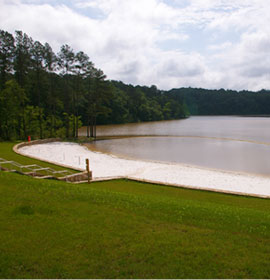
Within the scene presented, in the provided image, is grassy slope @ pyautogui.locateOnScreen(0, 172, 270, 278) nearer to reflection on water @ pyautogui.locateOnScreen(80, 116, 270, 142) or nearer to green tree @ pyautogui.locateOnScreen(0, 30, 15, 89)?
green tree @ pyautogui.locateOnScreen(0, 30, 15, 89)

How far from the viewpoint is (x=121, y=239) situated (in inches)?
245

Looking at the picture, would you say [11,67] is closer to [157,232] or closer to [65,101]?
[65,101]

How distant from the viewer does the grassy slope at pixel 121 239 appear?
16.7 feet

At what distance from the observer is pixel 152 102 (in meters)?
138

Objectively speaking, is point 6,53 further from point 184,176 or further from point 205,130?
point 205,130

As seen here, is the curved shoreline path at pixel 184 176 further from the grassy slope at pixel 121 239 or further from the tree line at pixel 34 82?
the tree line at pixel 34 82

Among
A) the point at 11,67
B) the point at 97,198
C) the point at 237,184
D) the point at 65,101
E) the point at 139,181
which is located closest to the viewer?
the point at 97,198

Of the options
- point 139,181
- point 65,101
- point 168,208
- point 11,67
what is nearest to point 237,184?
point 139,181

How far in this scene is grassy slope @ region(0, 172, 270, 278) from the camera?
201 inches

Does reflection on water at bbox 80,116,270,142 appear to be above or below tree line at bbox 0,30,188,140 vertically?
below

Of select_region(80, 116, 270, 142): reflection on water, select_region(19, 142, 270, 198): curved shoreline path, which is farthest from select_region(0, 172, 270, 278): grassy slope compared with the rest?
select_region(80, 116, 270, 142): reflection on water

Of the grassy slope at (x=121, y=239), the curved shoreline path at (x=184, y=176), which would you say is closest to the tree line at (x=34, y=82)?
the curved shoreline path at (x=184, y=176)

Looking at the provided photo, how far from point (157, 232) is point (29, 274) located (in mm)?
3021

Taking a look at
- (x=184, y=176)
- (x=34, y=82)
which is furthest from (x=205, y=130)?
(x=184, y=176)
